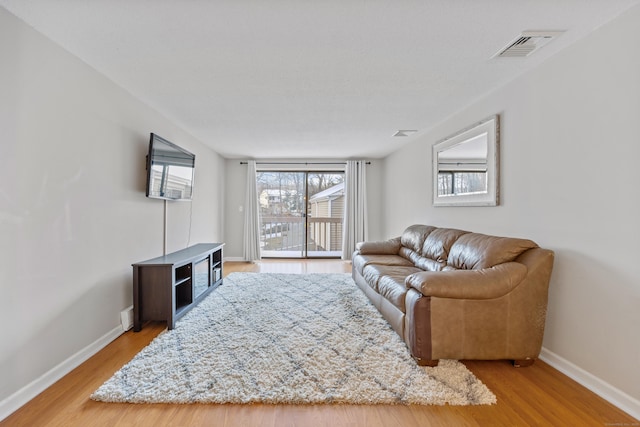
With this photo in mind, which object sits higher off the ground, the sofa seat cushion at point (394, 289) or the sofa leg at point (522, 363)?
the sofa seat cushion at point (394, 289)

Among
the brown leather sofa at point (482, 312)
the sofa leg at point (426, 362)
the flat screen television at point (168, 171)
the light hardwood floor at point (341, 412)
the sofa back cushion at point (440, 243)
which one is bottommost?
the light hardwood floor at point (341, 412)

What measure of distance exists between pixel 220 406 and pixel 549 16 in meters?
3.00

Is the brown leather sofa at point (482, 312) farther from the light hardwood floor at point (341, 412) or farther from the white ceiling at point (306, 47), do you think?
the white ceiling at point (306, 47)

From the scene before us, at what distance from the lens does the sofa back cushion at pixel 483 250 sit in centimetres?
219

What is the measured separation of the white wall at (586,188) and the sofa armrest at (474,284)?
39 cm

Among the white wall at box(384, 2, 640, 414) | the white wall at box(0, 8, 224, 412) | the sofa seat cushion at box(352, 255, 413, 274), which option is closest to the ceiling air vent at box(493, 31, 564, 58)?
the white wall at box(384, 2, 640, 414)

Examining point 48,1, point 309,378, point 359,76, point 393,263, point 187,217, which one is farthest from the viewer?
point 187,217

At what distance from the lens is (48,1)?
5.11ft

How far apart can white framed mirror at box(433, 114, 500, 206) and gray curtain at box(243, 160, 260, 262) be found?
144 inches

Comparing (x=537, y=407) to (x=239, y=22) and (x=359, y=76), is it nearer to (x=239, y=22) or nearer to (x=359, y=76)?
(x=359, y=76)

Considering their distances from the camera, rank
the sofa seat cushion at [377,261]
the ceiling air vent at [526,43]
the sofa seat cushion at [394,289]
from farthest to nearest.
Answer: the sofa seat cushion at [377,261]
the sofa seat cushion at [394,289]
the ceiling air vent at [526,43]

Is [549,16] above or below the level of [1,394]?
above

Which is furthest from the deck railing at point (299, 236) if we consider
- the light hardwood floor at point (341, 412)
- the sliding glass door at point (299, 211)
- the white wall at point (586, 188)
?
the light hardwood floor at point (341, 412)

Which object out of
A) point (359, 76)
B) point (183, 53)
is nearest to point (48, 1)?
point (183, 53)
